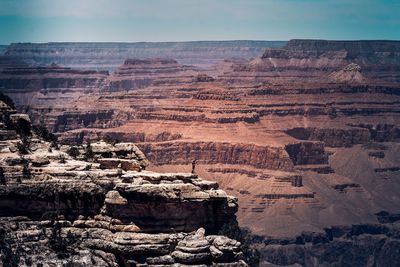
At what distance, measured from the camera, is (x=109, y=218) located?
46.8m

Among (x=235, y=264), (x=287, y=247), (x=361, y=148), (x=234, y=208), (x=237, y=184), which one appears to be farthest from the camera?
(x=361, y=148)

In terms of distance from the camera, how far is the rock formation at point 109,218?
45.8 metres

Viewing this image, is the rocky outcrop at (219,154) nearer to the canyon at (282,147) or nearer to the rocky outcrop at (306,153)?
the canyon at (282,147)

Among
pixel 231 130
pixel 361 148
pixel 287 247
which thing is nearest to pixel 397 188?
pixel 361 148

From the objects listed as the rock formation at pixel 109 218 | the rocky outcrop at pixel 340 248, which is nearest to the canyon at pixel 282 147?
the rocky outcrop at pixel 340 248

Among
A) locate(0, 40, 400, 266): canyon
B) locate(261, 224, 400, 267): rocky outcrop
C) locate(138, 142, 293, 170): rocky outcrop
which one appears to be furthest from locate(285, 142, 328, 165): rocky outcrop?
locate(261, 224, 400, 267): rocky outcrop

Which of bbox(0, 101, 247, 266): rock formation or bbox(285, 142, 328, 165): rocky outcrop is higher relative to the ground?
bbox(0, 101, 247, 266): rock formation

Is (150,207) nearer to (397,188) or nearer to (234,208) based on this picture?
(234,208)

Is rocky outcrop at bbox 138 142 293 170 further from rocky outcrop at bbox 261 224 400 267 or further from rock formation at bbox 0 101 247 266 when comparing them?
rock formation at bbox 0 101 247 266

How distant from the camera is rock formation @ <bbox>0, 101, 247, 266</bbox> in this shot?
45.8 meters

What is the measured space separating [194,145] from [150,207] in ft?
377

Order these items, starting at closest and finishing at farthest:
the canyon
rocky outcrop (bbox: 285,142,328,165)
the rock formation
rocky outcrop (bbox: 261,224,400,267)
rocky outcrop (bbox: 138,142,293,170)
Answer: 1. the rock formation
2. rocky outcrop (bbox: 261,224,400,267)
3. the canyon
4. rocky outcrop (bbox: 138,142,293,170)
5. rocky outcrop (bbox: 285,142,328,165)

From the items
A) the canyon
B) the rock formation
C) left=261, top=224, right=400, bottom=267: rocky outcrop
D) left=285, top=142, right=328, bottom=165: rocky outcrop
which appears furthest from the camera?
left=285, top=142, right=328, bottom=165: rocky outcrop

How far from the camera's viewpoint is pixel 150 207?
46344mm
